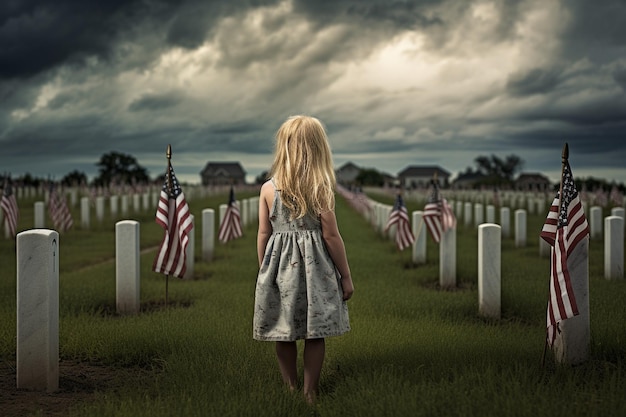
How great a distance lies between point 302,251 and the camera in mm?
5215

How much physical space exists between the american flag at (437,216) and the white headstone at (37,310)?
24.2ft

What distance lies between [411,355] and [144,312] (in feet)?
14.7

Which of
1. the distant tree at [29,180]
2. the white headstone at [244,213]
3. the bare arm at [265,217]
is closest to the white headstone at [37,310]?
the bare arm at [265,217]

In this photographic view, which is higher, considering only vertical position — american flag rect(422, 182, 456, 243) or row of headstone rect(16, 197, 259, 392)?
american flag rect(422, 182, 456, 243)

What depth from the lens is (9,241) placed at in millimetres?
21344

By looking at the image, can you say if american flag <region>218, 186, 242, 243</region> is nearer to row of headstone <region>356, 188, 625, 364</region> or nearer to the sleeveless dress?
row of headstone <region>356, 188, 625, 364</region>

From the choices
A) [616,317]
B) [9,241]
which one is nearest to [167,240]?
[616,317]

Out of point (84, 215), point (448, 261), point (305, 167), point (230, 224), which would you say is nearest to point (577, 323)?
point (305, 167)

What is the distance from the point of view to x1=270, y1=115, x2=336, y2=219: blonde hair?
512 cm

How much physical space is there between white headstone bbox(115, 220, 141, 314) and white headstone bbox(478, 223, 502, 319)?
177 inches

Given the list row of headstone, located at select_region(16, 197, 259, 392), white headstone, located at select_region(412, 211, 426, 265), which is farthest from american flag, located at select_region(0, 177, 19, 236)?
row of headstone, located at select_region(16, 197, 259, 392)

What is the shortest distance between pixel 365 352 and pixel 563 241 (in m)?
2.07

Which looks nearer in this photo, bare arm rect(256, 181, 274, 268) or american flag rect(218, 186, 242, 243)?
bare arm rect(256, 181, 274, 268)

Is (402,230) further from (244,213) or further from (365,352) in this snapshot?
(244,213)
